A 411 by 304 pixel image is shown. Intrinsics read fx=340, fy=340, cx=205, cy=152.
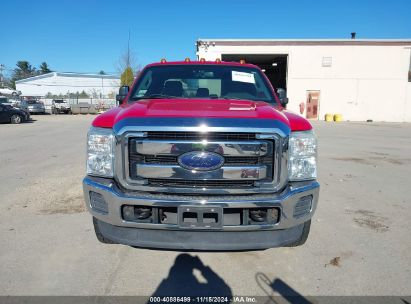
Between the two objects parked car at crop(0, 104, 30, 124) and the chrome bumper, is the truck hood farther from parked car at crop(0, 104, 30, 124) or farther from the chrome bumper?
parked car at crop(0, 104, 30, 124)

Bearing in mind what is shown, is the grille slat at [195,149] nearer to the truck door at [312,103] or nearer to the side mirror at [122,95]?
the side mirror at [122,95]

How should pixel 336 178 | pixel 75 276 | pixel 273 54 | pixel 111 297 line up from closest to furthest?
pixel 111 297 < pixel 75 276 < pixel 336 178 < pixel 273 54

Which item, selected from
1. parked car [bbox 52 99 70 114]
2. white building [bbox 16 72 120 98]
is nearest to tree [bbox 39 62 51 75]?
white building [bbox 16 72 120 98]

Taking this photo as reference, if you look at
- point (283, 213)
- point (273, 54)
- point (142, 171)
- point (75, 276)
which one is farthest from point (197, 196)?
point (273, 54)

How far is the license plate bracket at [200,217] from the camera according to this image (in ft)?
8.86

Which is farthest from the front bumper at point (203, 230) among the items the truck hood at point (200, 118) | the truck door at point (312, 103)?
the truck door at point (312, 103)

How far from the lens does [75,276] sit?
3029 millimetres

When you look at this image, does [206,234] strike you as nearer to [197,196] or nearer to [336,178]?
[197,196]

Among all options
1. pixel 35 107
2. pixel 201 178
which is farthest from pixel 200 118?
pixel 35 107

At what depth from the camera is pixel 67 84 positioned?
81.0 m

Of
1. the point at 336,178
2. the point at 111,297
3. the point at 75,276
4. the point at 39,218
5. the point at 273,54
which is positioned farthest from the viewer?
the point at 273,54

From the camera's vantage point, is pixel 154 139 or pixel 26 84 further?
pixel 26 84

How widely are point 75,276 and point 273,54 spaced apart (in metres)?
27.0

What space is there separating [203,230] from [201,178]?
0.42 metres
